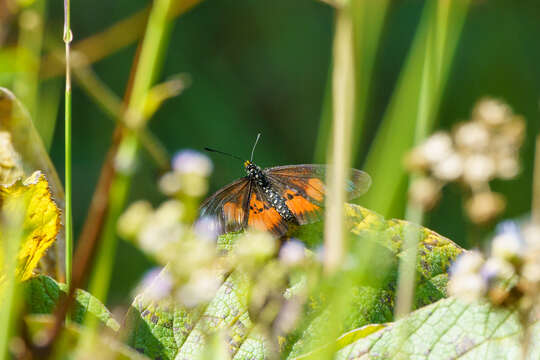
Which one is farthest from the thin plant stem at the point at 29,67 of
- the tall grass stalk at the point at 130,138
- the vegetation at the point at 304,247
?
the tall grass stalk at the point at 130,138

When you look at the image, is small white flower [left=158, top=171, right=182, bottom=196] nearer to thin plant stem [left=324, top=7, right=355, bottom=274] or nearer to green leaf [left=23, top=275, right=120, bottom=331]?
green leaf [left=23, top=275, right=120, bottom=331]

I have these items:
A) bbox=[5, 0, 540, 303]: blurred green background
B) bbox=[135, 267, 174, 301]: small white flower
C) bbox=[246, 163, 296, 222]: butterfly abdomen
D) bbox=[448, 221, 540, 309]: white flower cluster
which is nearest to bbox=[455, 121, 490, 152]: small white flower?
bbox=[246, 163, 296, 222]: butterfly abdomen

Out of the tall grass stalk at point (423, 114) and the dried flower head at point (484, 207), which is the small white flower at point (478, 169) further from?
the tall grass stalk at point (423, 114)

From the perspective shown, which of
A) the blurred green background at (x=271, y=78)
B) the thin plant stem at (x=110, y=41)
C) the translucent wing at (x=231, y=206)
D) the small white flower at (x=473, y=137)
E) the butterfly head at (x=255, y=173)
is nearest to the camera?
the small white flower at (x=473, y=137)

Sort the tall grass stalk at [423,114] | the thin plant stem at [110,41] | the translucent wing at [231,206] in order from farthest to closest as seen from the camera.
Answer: the thin plant stem at [110,41] → the translucent wing at [231,206] → the tall grass stalk at [423,114]

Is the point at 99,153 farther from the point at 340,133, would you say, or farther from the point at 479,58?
the point at 340,133

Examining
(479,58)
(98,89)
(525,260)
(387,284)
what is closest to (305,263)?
(387,284)

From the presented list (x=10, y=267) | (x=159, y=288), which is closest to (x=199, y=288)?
(x=159, y=288)
